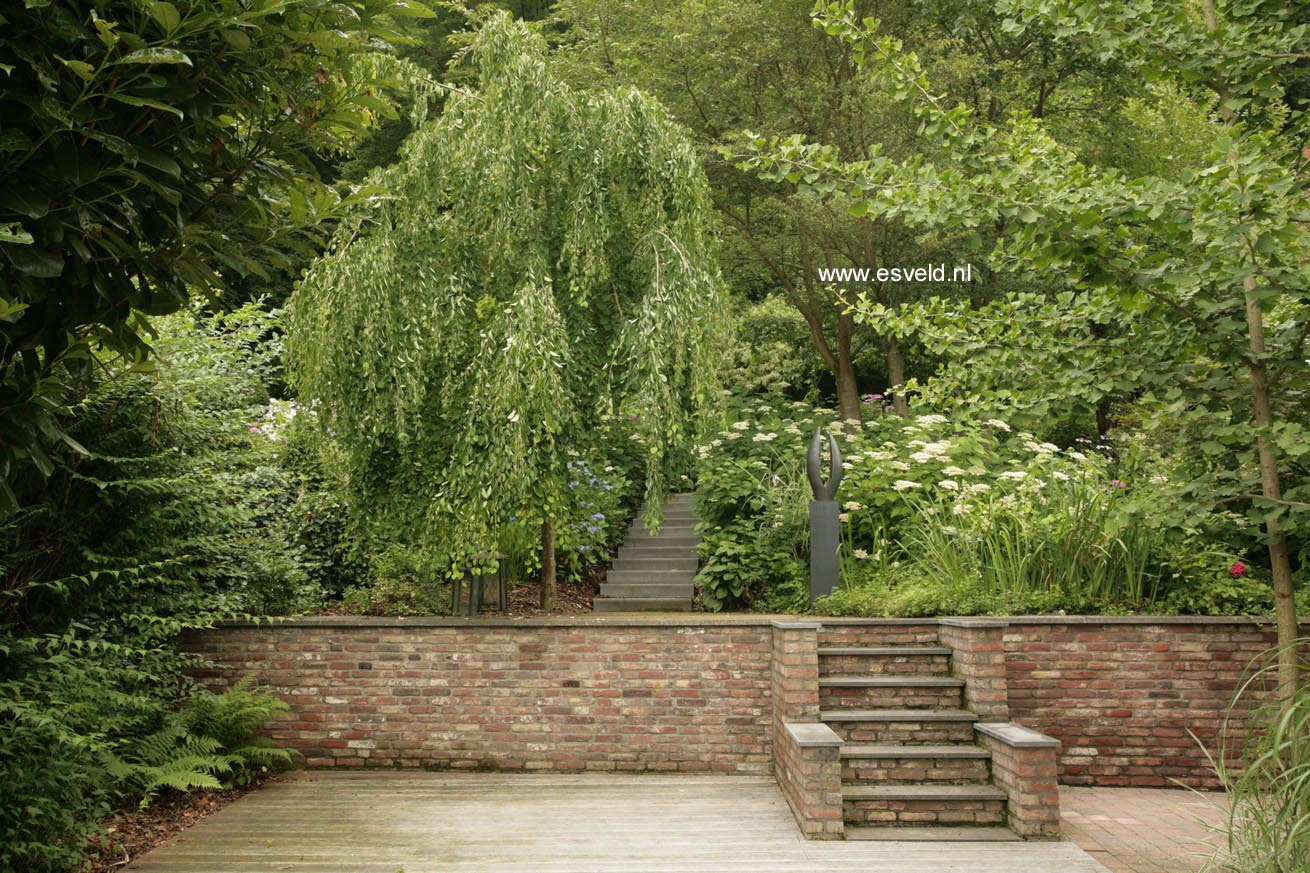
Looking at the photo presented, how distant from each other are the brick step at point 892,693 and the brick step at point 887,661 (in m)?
0.13

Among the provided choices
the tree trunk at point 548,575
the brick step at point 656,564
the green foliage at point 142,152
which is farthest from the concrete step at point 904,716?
the green foliage at point 142,152

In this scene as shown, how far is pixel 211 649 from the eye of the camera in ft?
21.5

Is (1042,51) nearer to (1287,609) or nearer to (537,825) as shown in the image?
(1287,609)

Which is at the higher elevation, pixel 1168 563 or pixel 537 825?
pixel 1168 563

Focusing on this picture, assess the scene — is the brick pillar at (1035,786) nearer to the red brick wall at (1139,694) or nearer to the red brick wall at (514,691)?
the red brick wall at (1139,694)

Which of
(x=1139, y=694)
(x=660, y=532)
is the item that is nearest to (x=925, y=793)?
(x=1139, y=694)

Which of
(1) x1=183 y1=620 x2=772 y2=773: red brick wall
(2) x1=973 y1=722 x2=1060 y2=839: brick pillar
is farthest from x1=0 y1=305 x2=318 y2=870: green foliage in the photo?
(2) x1=973 y1=722 x2=1060 y2=839: brick pillar

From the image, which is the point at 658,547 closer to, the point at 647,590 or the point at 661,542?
the point at 661,542

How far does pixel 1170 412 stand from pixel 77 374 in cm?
427

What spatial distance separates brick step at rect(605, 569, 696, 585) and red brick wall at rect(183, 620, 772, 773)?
286cm

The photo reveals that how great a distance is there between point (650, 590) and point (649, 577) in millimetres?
344

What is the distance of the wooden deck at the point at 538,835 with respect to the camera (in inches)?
180

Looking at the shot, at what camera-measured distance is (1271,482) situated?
4.35 meters

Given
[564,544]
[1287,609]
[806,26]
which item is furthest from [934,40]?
[1287,609]
